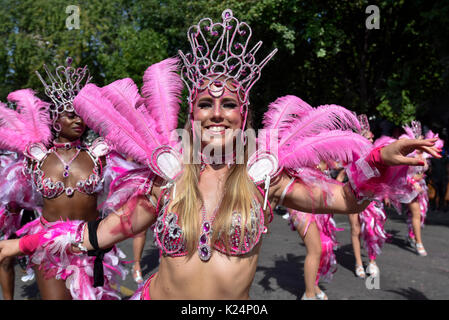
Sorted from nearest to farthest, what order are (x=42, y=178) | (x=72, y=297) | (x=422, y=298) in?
(x=72, y=297) → (x=42, y=178) → (x=422, y=298)

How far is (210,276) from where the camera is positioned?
203 cm

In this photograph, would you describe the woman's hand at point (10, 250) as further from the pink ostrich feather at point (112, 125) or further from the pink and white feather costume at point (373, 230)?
the pink and white feather costume at point (373, 230)

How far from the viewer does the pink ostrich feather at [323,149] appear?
7.07 ft

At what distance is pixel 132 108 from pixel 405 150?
1512mm

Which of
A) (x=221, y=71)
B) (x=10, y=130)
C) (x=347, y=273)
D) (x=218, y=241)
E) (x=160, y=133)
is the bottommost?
(x=347, y=273)

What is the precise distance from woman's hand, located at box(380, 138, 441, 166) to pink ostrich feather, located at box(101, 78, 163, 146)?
48.6 inches

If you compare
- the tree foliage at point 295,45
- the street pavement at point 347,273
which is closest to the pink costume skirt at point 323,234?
the street pavement at point 347,273

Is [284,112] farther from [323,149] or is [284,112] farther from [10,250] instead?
[10,250]

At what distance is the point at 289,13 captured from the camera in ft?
38.2

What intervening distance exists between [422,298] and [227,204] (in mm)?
3890

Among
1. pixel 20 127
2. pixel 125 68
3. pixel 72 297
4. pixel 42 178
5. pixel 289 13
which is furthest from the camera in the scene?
pixel 125 68

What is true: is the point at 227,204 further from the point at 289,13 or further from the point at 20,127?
the point at 289,13

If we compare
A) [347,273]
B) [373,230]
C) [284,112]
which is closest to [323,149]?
[284,112]
